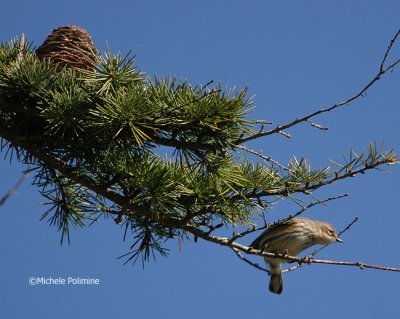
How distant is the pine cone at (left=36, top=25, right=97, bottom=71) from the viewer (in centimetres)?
311

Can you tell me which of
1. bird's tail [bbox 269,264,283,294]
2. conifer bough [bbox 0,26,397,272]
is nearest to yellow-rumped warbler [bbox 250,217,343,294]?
bird's tail [bbox 269,264,283,294]

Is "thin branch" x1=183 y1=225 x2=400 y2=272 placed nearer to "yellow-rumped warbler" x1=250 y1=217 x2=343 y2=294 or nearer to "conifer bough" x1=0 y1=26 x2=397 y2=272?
"conifer bough" x1=0 y1=26 x2=397 y2=272

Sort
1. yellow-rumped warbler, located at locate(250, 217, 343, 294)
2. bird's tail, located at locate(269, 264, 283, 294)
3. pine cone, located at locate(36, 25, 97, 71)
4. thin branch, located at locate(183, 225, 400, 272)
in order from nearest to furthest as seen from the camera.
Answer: thin branch, located at locate(183, 225, 400, 272), pine cone, located at locate(36, 25, 97, 71), yellow-rumped warbler, located at locate(250, 217, 343, 294), bird's tail, located at locate(269, 264, 283, 294)

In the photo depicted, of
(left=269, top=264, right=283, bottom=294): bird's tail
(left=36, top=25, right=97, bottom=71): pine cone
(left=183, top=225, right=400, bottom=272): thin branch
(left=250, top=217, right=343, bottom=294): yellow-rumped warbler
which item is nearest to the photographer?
(left=183, top=225, right=400, bottom=272): thin branch

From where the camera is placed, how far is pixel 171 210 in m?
2.87

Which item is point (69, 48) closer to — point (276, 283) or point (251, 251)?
point (251, 251)

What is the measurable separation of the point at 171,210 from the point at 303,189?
61cm

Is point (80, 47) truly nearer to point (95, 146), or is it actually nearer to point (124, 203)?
point (95, 146)

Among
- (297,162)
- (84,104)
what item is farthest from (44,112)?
(297,162)

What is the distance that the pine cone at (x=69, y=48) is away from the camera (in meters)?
3.11

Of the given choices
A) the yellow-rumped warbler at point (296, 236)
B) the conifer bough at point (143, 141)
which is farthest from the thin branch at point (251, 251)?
the yellow-rumped warbler at point (296, 236)

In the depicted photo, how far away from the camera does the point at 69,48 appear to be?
3121 millimetres

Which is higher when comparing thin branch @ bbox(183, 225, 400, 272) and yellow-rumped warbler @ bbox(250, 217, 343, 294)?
yellow-rumped warbler @ bbox(250, 217, 343, 294)

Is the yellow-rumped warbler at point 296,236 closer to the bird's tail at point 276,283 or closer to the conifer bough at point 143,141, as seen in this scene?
the bird's tail at point 276,283
